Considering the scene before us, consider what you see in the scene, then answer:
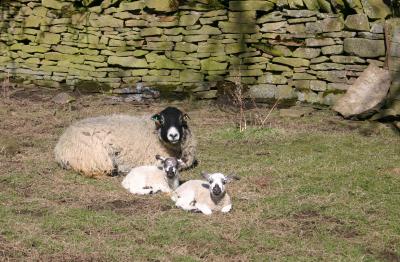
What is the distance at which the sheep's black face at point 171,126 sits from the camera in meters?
7.42

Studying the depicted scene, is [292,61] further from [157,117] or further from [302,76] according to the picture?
[157,117]

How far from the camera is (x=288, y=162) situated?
315 inches

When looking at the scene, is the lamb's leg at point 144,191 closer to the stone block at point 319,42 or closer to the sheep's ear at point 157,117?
the sheep's ear at point 157,117

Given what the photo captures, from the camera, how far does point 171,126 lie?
7.48 meters

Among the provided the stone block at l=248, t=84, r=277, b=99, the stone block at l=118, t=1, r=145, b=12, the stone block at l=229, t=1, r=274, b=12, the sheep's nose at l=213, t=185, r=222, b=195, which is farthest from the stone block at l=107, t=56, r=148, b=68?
the sheep's nose at l=213, t=185, r=222, b=195

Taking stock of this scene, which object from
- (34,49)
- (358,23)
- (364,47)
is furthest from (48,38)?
(364,47)

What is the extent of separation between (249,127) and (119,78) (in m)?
4.80

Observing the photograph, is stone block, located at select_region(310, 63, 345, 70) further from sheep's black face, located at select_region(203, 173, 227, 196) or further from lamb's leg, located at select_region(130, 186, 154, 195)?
sheep's black face, located at select_region(203, 173, 227, 196)

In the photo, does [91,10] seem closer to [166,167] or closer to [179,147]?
[179,147]

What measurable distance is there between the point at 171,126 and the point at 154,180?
103 centimetres

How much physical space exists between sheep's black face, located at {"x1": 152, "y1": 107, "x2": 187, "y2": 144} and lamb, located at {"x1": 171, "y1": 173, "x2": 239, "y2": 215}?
131cm

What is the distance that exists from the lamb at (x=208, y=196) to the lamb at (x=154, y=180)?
435 millimetres

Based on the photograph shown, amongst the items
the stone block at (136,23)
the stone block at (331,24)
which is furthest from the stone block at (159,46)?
the stone block at (331,24)

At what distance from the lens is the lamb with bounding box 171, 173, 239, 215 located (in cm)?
589
